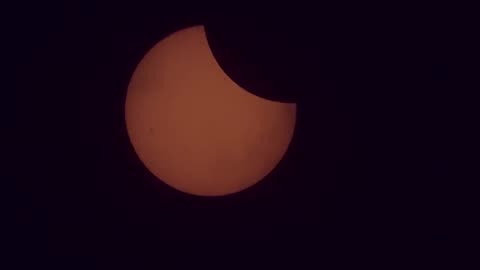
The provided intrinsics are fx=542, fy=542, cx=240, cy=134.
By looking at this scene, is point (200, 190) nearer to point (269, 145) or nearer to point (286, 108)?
point (269, 145)

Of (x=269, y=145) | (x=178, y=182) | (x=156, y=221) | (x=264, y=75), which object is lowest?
(x=156, y=221)

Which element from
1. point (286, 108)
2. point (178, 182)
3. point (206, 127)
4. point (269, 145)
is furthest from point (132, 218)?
point (286, 108)

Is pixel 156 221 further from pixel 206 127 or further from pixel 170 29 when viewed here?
pixel 170 29

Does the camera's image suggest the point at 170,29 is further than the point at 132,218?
No

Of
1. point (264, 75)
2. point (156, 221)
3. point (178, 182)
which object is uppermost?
point (264, 75)

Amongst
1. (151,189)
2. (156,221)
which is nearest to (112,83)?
(151,189)

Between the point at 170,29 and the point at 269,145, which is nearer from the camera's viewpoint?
the point at 170,29

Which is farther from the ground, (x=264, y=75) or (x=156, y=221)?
(x=264, y=75)

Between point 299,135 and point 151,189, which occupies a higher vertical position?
point 299,135
